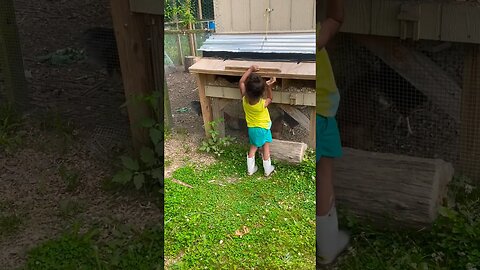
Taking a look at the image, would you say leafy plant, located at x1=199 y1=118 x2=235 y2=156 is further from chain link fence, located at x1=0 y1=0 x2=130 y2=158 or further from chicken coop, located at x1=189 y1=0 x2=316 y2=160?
chain link fence, located at x1=0 y1=0 x2=130 y2=158

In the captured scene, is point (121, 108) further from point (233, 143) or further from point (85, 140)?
point (233, 143)

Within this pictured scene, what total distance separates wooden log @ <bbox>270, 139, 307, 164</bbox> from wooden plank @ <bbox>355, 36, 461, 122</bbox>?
0.98 metres

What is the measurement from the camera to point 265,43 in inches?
47.4

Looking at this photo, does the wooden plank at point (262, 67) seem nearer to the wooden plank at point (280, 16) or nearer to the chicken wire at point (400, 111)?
the wooden plank at point (280, 16)

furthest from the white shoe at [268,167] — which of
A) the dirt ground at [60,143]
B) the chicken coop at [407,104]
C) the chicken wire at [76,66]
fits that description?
the chicken wire at [76,66]

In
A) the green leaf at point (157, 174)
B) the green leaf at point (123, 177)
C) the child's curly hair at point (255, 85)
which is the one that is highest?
the child's curly hair at point (255, 85)

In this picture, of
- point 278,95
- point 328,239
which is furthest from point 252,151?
point 328,239

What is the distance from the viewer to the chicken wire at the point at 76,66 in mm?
2625

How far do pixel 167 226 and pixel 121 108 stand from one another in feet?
4.67

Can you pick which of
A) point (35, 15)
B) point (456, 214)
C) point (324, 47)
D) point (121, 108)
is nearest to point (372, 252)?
point (456, 214)

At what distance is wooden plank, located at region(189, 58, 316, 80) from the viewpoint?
119 cm

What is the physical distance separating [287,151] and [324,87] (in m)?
0.25

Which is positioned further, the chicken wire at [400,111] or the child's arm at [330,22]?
the chicken wire at [400,111]

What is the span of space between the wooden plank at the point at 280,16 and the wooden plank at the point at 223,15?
0.29 ft
